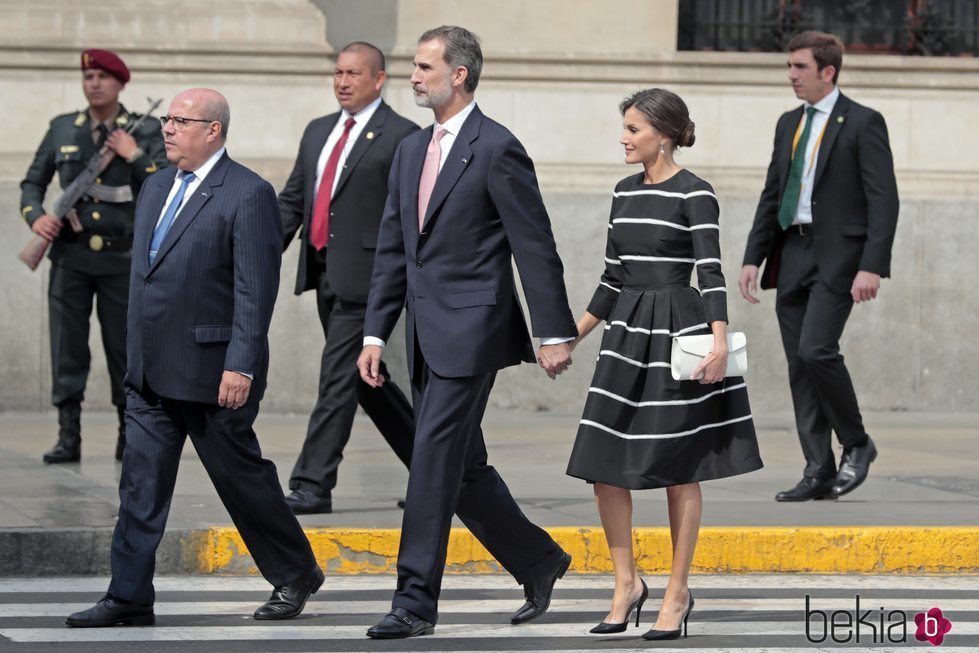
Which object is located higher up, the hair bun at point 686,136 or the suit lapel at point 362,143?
the hair bun at point 686,136

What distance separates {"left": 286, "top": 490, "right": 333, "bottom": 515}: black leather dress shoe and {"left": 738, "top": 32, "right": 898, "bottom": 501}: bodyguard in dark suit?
208 cm

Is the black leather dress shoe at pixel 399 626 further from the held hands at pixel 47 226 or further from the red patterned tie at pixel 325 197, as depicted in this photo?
the held hands at pixel 47 226

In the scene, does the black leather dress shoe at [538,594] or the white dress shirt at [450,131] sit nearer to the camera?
the white dress shirt at [450,131]

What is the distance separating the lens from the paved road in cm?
598

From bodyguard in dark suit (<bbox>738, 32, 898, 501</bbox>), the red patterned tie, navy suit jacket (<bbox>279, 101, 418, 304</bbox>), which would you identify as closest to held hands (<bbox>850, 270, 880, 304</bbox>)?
bodyguard in dark suit (<bbox>738, 32, 898, 501</bbox>)

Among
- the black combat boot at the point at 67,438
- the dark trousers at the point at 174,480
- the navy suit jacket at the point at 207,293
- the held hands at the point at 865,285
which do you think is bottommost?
the black combat boot at the point at 67,438

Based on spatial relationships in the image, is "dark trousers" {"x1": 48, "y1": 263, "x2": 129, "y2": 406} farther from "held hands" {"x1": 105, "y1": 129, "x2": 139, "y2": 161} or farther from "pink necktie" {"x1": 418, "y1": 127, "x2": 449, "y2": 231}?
"pink necktie" {"x1": 418, "y1": 127, "x2": 449, "y2": 231}

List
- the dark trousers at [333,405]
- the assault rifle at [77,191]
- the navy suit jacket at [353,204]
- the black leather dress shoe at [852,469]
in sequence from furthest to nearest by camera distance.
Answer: the assault rifle at [77,191] → the black leather dress shoe at [852,469] → the navy suit jacket at [353,204] → the dark trousers at [333,405]

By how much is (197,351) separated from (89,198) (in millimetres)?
3600

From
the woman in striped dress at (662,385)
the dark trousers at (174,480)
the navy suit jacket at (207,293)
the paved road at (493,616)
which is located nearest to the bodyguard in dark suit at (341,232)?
the paved road at (493,616)

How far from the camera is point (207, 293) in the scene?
6203 millimetres

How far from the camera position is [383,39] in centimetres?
1281

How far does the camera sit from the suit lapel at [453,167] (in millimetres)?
6109

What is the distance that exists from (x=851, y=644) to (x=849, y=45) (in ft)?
26.8
